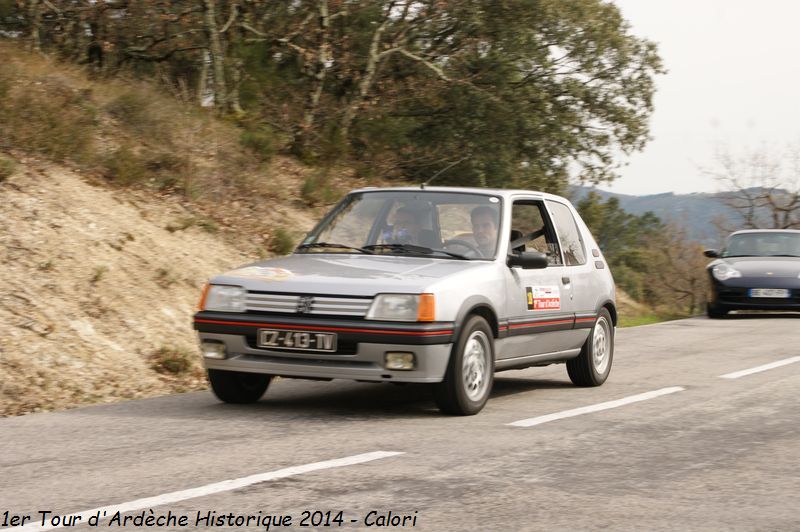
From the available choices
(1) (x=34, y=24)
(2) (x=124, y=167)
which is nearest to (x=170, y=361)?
→ (2) (x=124, y=167)

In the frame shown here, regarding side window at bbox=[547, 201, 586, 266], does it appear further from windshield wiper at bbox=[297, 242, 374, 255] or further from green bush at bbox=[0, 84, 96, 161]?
green bush at bbox=[0, 84, 96, 161]

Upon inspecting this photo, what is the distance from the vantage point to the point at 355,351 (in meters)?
7.55

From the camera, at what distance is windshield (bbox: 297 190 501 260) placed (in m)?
8.74

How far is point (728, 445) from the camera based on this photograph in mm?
6898

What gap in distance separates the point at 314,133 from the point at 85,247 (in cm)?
908

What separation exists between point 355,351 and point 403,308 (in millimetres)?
426

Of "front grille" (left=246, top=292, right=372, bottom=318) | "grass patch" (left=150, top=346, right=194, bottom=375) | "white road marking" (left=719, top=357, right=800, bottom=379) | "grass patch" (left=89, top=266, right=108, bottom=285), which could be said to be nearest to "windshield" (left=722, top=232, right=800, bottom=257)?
"white road marking" (left=719, top=357, right=800, bottom=379)

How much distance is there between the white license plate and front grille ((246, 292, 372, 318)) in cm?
1347

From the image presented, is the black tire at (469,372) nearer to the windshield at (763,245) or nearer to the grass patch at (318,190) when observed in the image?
the grass patch at (318,190)

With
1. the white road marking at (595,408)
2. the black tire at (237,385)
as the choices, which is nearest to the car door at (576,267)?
the white road marking at (595,408)

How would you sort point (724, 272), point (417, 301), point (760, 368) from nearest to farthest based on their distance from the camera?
point (417, 301)
point (760, 368)
point (724, 272)

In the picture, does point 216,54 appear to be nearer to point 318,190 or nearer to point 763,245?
point 318,190

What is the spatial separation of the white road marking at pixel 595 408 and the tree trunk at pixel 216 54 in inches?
443

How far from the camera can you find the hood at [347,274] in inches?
301
